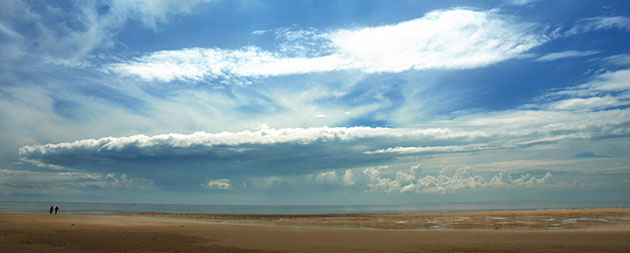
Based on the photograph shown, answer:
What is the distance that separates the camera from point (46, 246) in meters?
24.4

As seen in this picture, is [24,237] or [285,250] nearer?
[285,250]

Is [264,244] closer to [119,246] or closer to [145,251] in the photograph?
[145,251]

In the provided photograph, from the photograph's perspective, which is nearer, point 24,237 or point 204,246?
point 204,246

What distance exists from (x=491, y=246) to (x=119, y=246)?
27.9 metres

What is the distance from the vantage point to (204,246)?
26.6m

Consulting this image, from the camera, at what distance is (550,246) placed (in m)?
26.7

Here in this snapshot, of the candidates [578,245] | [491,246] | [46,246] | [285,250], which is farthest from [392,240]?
[46,246]

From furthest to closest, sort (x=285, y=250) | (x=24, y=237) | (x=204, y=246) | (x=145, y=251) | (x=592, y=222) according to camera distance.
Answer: (x=592, y=222) → (x=24, y=237) → (x=204, y=246) → (x=285, y=250) → (x=145, y=251)

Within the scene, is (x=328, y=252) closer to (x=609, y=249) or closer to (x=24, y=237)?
(x=609, y=249)

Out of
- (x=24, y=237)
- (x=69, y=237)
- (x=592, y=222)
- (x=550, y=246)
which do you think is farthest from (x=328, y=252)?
(x=592, y=222)

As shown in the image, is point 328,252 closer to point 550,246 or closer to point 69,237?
point 550,246

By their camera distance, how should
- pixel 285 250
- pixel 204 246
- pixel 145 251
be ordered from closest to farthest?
1. pixel 145 251
2. pixel 285 250
3. pixel 204 246

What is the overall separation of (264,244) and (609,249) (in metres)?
25.7

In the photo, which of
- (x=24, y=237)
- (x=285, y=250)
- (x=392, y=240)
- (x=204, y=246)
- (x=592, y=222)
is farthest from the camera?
(x=592, y=222)
